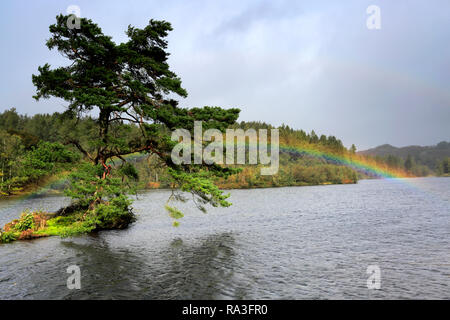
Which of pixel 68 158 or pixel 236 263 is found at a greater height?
pixel 68 158

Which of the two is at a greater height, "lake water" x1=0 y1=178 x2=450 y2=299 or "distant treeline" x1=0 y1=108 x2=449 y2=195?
"distant treeline" x1=0 y1=108 x2=449 y2=195

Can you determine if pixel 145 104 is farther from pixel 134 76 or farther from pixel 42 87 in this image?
pixel 42 87

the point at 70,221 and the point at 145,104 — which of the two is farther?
the point at 70,221

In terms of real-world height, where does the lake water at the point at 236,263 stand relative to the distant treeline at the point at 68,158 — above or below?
below

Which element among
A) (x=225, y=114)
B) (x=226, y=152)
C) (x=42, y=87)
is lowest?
(x=226, y=152)

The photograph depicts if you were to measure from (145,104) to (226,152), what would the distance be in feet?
23.5

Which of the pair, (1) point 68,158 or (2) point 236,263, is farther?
(1) point 68,158

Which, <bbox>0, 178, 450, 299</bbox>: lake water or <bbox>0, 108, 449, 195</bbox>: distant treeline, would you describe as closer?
<bbox>0, 178, 450, 299</bbox>: lake water

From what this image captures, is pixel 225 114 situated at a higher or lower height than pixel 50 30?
lower

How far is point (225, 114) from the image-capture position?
22.6m

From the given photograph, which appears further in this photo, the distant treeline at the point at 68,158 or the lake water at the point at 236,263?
the distant treeline at the point at 68,158
